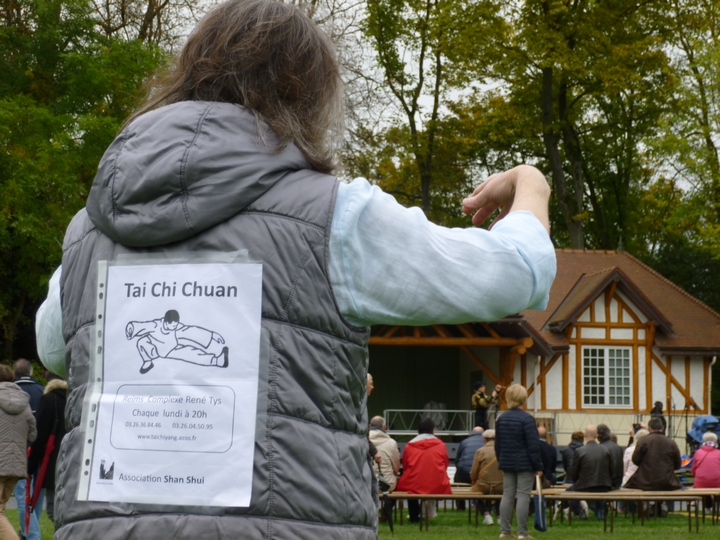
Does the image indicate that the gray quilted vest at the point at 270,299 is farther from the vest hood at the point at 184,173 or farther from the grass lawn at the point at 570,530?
the grass lawn at the point at 570,530

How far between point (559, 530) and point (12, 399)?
26.9 ft

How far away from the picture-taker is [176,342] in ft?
5.74

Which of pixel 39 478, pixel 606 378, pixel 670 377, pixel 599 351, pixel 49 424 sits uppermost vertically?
pixel 599 351

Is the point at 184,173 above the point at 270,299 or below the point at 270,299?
above

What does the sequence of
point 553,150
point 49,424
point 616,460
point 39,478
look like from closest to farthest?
point 39,478 < point 49,424 < point 616,460 < point 553,150

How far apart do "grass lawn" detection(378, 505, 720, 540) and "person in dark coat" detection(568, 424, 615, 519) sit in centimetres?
57

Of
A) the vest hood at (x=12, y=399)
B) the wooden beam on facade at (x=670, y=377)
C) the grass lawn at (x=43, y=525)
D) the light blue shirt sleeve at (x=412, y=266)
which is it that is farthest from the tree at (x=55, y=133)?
the light blue shirt sleeve at (x=412, y=266)

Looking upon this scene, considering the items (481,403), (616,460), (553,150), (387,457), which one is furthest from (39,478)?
(553,150)

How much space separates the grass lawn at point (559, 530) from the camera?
13883 mm

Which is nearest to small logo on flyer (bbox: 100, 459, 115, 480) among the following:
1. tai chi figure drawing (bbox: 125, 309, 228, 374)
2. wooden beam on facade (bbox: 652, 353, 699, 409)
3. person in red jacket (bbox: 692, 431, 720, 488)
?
tai chi figure drawing (bbox: 125, 309, 228, 374)

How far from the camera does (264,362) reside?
1.73m

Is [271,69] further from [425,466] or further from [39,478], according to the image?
[425,466]

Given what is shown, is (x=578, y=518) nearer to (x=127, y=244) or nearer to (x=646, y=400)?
(x=646, y=400)

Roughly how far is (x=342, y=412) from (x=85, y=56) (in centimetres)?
2265
